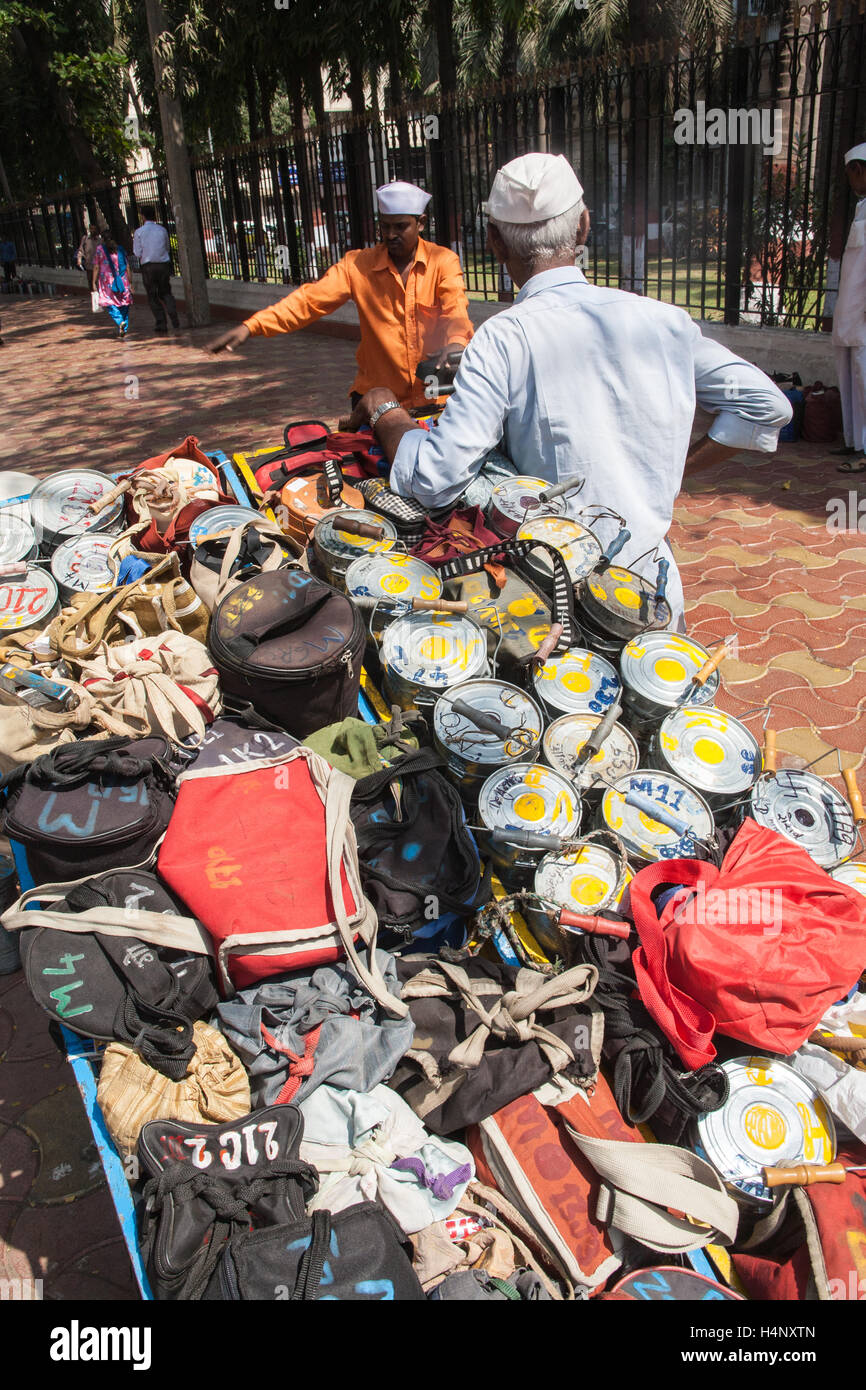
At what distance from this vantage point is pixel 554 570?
2.39 metres

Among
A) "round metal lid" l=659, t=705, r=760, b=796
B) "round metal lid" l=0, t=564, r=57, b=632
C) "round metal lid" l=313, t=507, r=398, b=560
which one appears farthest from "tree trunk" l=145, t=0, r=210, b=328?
"round metal lid" l=659, t=705, r=760, b=796

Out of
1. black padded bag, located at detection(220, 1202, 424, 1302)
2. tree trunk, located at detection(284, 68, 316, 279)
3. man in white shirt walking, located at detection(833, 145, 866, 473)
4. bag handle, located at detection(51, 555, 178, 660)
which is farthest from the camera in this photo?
tree trunk, located at detection(284, 68, 316, 279)

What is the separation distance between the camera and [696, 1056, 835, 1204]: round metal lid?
165 cm

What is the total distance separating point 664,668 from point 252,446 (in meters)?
5.87

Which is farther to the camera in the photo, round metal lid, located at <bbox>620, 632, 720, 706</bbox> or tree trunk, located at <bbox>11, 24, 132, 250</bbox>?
tree trunk, located at <bbox>11, 24, 132, 250</bbox>

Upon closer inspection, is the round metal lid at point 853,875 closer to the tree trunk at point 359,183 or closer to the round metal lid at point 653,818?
the round metal lid at point 653,818

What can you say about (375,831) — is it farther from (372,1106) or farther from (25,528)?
(25,528)

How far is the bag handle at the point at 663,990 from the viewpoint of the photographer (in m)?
1.67

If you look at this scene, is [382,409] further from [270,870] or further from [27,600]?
[270,870]

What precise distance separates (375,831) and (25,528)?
1919mm

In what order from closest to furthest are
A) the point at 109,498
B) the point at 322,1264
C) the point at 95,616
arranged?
the point at 322,1264 < the point at 95,616 < the point at 109,498

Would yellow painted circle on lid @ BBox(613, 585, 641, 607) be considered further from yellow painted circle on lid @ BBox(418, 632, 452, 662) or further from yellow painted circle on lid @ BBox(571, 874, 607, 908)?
yellow painted circle on lid @ BBox(571, 874, 607, 908)

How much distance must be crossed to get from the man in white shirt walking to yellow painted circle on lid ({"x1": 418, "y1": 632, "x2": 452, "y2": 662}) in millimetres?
5047

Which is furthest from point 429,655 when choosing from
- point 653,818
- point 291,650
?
point 653,818
